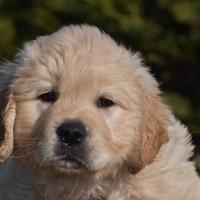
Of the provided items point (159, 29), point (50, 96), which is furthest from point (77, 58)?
point (159, 29)

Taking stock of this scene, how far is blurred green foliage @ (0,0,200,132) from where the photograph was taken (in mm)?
11594

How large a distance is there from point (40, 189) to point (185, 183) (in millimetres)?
994

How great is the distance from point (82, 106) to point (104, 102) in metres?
0.20

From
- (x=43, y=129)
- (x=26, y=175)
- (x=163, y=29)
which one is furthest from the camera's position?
(x=163, y=29)

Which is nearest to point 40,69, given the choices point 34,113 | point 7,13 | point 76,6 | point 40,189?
point 34,113

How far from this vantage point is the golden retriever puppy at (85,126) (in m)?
8.45

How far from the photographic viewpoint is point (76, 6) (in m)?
11.9

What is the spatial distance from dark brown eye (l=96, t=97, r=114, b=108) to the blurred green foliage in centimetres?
263

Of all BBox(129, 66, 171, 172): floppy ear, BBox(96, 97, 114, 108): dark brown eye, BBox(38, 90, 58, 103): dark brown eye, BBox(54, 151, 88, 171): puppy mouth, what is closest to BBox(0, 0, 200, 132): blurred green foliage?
BBox(129, 66, 171, 172): floppy ear

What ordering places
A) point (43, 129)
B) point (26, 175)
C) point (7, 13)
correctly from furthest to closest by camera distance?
point (7, 13)
point (26, 175)
point (43, 129)

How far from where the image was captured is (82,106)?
8.51m

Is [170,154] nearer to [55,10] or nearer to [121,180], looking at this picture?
[121,180]

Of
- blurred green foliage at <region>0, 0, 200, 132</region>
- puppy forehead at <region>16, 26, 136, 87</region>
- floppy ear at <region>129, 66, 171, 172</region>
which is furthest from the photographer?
blurred green foliage at <region>0, 0, 200, 132</region>

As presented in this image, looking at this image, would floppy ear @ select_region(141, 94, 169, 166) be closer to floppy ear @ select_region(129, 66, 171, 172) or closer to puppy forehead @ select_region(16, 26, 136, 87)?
floppy ear @ select_region(129, 66, 171, 172)
